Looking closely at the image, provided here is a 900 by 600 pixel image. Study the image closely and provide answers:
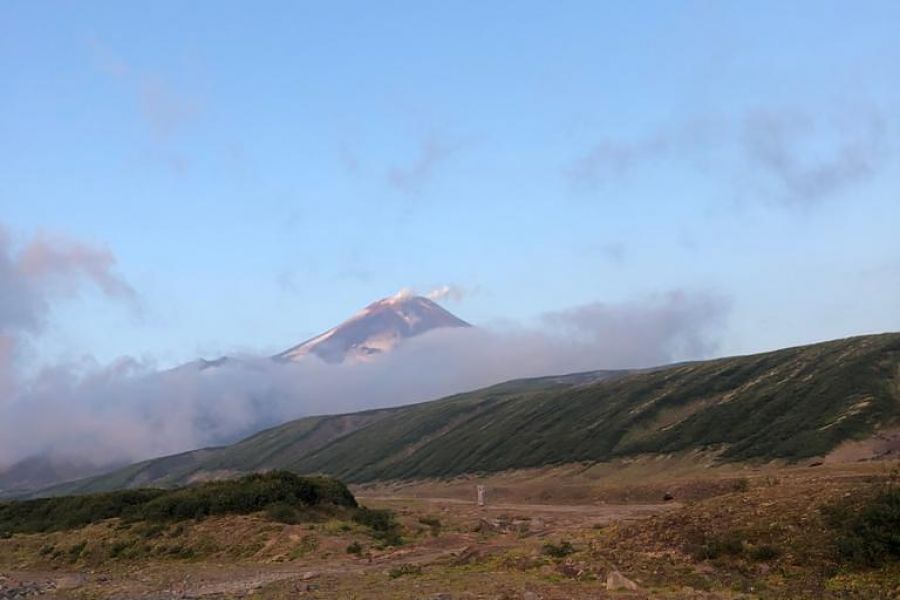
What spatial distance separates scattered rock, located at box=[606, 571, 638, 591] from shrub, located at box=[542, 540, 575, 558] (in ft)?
13.7

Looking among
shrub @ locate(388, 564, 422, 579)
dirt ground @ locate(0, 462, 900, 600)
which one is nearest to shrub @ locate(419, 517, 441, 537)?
dirt ground @ locate(0, 462, 900, 600)

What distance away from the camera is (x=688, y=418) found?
87.7 meters

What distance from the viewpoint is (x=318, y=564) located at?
24.3 m

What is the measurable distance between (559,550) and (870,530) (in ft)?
26.4

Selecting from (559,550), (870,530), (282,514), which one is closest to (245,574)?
(282,514)

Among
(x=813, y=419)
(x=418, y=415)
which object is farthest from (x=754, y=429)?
(x=418, y=415)

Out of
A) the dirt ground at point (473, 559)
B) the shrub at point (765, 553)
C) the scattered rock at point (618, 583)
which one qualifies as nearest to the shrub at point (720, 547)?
the dirt ground at point (473, 559)

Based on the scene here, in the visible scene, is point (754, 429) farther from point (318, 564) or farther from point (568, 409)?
point (318, 564)

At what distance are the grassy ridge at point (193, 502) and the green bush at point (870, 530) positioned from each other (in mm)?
23972

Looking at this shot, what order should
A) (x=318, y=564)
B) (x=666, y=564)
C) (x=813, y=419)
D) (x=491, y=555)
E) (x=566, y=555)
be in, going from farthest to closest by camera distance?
1. (x=813, y=419)
2. (x=318, y=564)
3. (x=491, y=555)
4. (x=566, y=555)
5. (x=666, y=564)

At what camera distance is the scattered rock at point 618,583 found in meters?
15.1

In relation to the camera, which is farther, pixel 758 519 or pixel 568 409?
pixel 568 409

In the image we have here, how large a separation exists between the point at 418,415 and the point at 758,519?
161 metres

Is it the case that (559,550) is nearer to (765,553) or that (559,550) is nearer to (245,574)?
(765,553)
